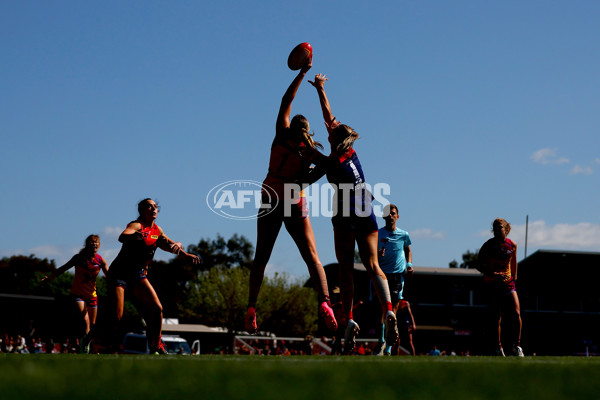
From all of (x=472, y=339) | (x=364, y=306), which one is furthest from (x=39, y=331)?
(x=472, y=339)

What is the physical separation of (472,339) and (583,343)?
986 cm

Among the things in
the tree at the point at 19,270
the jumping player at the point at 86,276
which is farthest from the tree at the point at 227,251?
the jumping player at the point at 86,276

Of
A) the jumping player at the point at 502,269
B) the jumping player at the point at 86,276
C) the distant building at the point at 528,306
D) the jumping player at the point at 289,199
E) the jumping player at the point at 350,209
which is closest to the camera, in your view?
the jumping player at the point at 350,209

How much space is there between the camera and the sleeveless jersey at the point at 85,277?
1342 cm

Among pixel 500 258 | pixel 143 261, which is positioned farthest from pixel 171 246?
pixel 500 258

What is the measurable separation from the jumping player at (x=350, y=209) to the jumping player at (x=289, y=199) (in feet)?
0.71

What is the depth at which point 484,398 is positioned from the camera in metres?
3.08

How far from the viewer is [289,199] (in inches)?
337

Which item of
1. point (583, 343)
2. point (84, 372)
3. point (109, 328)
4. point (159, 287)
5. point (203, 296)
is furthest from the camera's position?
point (159, 287)

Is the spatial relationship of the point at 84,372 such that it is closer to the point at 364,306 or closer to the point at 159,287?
the point at 364,306

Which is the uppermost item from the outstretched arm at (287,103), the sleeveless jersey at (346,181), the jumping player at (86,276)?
the outstretched arm at (287,103)

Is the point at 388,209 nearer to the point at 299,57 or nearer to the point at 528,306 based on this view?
the point at 299,57

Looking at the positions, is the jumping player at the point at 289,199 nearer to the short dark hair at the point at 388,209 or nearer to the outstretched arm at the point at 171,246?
the outstretched arm at the point at 171,246

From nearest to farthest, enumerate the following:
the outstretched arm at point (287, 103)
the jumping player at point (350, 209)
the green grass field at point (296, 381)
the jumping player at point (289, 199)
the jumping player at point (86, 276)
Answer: the green grass field at point (296, 381) → the jumping player at point (350, 209) → the jumping player at point (289, 199) → the outstretched arm at point (287, 103) → the jumping player at point (86, 276)
